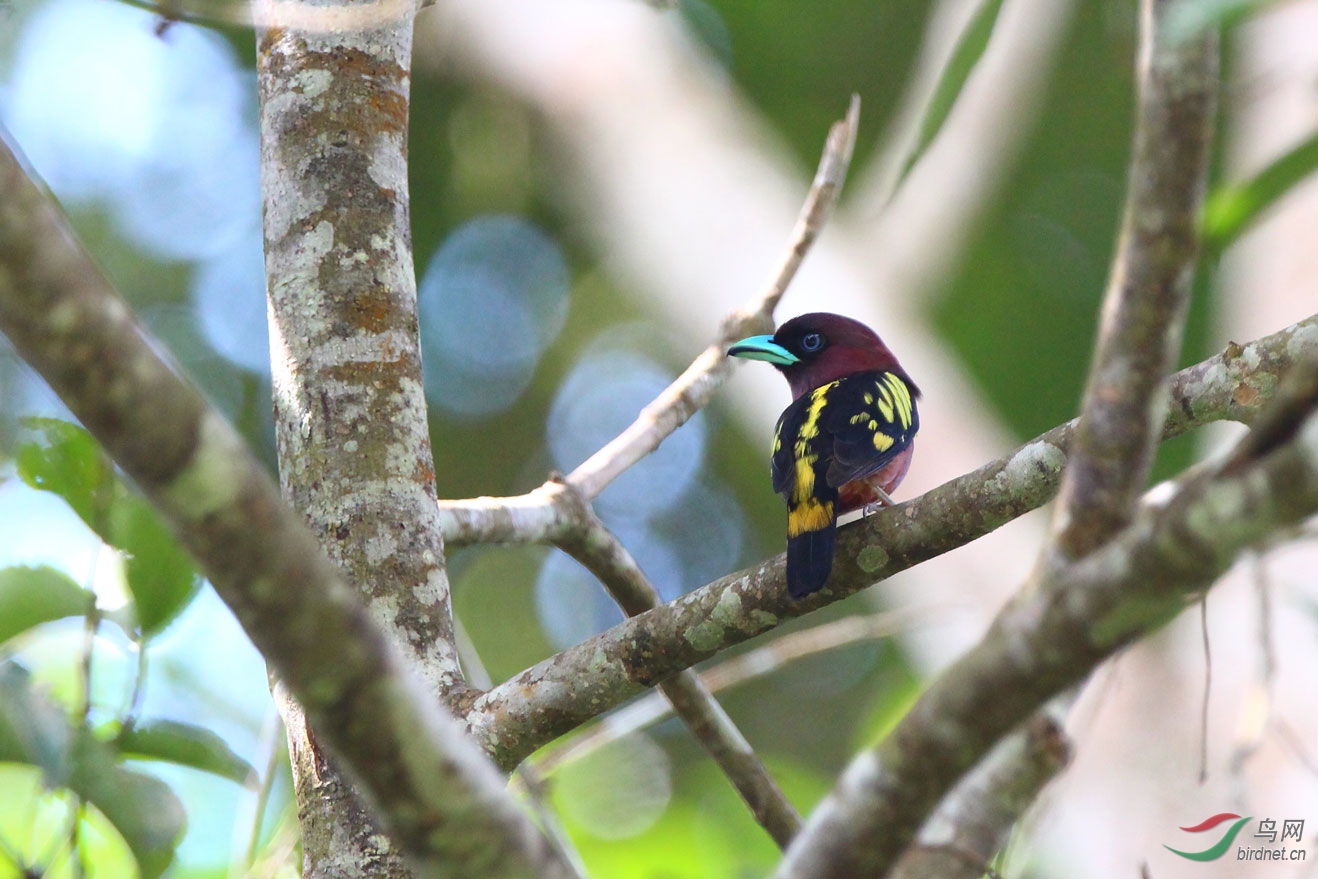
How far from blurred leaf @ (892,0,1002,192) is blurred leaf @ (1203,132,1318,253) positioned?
0.40 m

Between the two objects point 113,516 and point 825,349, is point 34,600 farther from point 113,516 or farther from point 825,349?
point 825,349

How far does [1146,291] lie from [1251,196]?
0.87ft

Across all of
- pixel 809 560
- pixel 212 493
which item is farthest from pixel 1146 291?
pixel 809 560

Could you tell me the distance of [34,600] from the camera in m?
2.36

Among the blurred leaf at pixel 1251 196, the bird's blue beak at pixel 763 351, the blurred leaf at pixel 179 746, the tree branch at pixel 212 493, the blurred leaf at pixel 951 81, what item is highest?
the bird's blue beak at pixel 763 351

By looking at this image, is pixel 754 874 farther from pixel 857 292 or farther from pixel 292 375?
pixel 857 292

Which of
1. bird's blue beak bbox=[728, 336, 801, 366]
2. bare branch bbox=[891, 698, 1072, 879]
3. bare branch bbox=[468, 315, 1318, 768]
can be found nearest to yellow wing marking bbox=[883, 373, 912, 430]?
bird's blue beak bbox=[728, 336, 801, 366]

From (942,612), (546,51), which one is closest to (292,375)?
(942,612)

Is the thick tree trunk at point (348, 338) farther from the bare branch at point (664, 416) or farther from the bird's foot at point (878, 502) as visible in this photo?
the bird's foot at point (878, 502)

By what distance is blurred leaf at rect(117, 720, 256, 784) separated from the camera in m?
2.33

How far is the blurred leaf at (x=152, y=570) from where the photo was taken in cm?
233

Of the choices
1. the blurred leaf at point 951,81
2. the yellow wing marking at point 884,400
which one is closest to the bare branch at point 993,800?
the blurred leaf at point 951,81

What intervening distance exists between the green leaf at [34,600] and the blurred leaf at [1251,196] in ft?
6.61

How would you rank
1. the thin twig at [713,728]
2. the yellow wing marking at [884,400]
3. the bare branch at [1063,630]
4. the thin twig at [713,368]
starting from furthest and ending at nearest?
1. the yellow wing marking at [884,400]
2. the thin twig at [713,368]
3. the thin twig at [713,728]
4. the bare branch at [1063,630]
